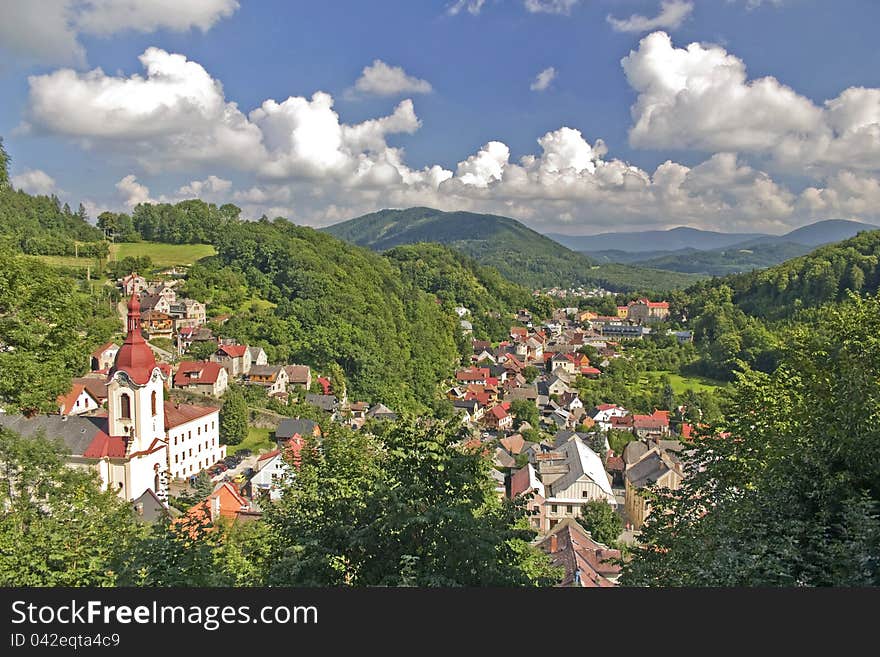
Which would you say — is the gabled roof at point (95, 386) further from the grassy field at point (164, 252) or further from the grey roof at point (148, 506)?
the grassy field at point (164, 252)

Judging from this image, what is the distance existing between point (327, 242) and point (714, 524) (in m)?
78.9

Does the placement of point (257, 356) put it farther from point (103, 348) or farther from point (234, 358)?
point (103, 348)

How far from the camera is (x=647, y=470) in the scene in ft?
110

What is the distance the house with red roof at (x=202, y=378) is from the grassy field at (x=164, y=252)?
117 feet

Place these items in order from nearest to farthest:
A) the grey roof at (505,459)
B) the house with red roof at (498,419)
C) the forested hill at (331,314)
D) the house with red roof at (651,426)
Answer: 1. the grey roof at (505,459)
2. the house with red roof at (651,426)
3. the house with red roof at (498,419)
4. the forested hill at (331,314)

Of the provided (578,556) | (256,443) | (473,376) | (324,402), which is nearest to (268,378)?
(324,402)

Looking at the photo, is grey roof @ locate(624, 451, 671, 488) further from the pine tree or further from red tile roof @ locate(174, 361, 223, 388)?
red tile roof @ locate(174, 361, 223, 388)

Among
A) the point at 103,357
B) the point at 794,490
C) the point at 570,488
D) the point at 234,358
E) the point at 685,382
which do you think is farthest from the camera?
the point at 685,382

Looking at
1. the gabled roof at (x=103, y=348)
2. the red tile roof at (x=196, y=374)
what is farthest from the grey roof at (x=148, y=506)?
the gabled roof at (x=103, y=348)

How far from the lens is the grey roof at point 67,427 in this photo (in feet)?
80.4

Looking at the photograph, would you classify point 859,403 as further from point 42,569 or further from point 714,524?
point 42,569

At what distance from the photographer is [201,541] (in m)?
7.27

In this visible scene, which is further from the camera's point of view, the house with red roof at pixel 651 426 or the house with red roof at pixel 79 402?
the house with red roof at pixel 651 426

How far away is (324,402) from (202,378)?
897 centimetres
